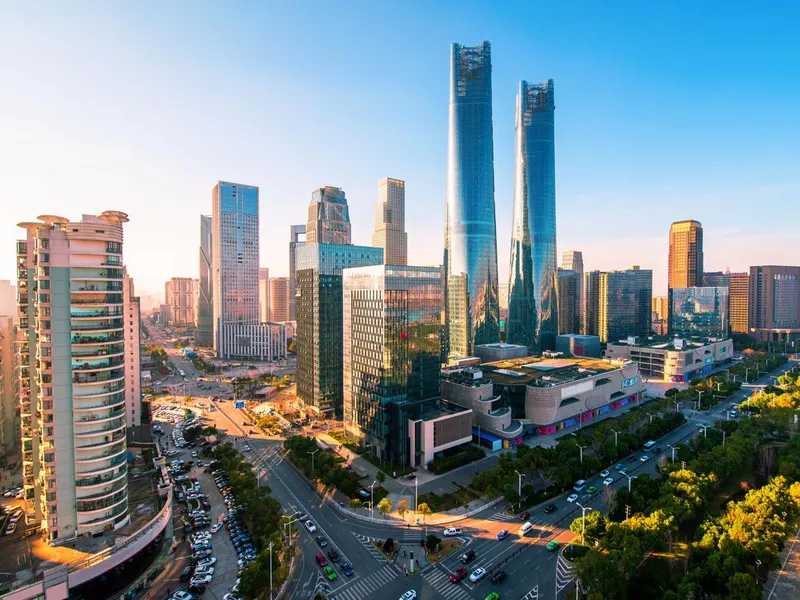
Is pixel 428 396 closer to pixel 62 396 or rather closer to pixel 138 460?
pixel 138 460

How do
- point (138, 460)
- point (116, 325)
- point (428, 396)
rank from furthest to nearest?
point (428, 396)
point (138, 460)
point (116, 325)

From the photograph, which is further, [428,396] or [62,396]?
[428,396]

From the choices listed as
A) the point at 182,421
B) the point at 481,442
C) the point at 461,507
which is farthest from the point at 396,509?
the point at 182,421

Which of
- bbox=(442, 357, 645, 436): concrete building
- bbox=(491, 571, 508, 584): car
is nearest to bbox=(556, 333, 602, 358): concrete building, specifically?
bbox=(442, 357, 645, 436): concrete building

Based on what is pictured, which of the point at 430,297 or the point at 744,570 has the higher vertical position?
the point at 430,297

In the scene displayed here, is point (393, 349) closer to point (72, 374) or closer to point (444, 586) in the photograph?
point (444, 586)

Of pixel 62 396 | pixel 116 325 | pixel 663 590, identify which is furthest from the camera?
pixel 116 325

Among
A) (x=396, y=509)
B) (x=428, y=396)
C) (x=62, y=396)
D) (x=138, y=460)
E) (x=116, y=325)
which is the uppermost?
(x=116, y=325)
